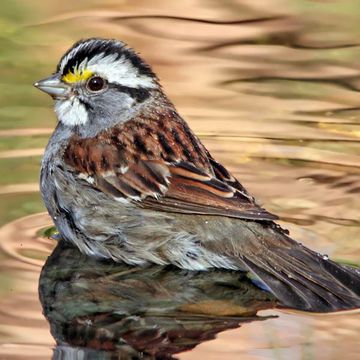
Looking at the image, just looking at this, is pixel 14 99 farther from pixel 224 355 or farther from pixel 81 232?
pixel 224 355

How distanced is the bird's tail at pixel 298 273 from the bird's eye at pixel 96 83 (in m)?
1.51

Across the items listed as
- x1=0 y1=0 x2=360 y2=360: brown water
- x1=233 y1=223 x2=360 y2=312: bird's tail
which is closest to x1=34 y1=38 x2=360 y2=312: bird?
x1=233 y1=223 x2=360 y2=312: bird's tail

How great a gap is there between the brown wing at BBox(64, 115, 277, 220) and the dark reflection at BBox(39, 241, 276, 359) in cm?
42

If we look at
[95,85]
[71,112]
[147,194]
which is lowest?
[147,194]

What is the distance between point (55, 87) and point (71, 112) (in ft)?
0.60

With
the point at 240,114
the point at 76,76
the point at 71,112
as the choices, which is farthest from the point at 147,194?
the point at 240,114

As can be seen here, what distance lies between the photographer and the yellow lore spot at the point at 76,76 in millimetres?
8031

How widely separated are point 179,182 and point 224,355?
156 centimetres

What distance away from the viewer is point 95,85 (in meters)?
8.10

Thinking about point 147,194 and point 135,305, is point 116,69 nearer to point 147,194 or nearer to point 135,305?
point 147,194

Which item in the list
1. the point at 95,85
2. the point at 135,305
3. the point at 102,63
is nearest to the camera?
the point at 135,305

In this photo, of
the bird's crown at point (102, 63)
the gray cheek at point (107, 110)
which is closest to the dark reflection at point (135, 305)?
the gray cheek at point (107, 110)

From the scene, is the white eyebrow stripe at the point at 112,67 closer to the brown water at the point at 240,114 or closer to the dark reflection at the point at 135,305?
the brown water at the point at 240,114

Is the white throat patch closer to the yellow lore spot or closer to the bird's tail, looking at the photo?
the yellow lore spot
